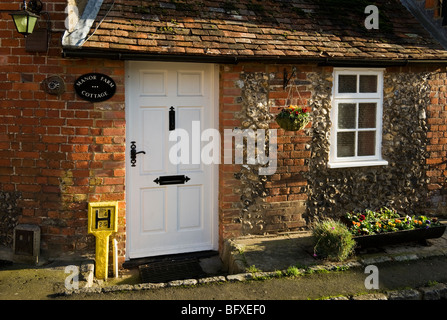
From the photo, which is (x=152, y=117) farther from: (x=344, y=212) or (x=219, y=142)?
(x=344, y=212)

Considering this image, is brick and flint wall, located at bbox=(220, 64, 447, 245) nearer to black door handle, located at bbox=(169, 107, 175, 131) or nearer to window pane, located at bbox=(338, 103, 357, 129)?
window pane, located at bbox=(338, 103, 357, 129)

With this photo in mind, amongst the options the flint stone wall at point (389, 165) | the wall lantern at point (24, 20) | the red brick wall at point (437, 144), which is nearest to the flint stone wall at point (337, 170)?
the flint stone wall at point (389, 165)

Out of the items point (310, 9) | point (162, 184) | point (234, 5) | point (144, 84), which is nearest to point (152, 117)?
point (144, 84)

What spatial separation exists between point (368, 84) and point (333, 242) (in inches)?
110

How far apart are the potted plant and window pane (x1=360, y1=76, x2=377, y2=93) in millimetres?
1952

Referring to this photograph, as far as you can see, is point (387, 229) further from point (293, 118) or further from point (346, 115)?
point (293, 118)

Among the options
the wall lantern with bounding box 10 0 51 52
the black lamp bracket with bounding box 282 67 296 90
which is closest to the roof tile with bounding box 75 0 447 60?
the black lamp bracket with bounding box 282 67 296 90

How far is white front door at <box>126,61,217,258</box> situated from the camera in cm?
585

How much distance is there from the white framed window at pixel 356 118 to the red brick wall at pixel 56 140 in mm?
3285

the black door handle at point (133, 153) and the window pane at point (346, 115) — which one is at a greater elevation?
the window pane at point (346, 115)

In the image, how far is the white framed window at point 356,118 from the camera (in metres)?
6.67

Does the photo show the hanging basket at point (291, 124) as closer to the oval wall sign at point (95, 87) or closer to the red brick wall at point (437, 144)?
the oval wall sign at point (95, 87)
